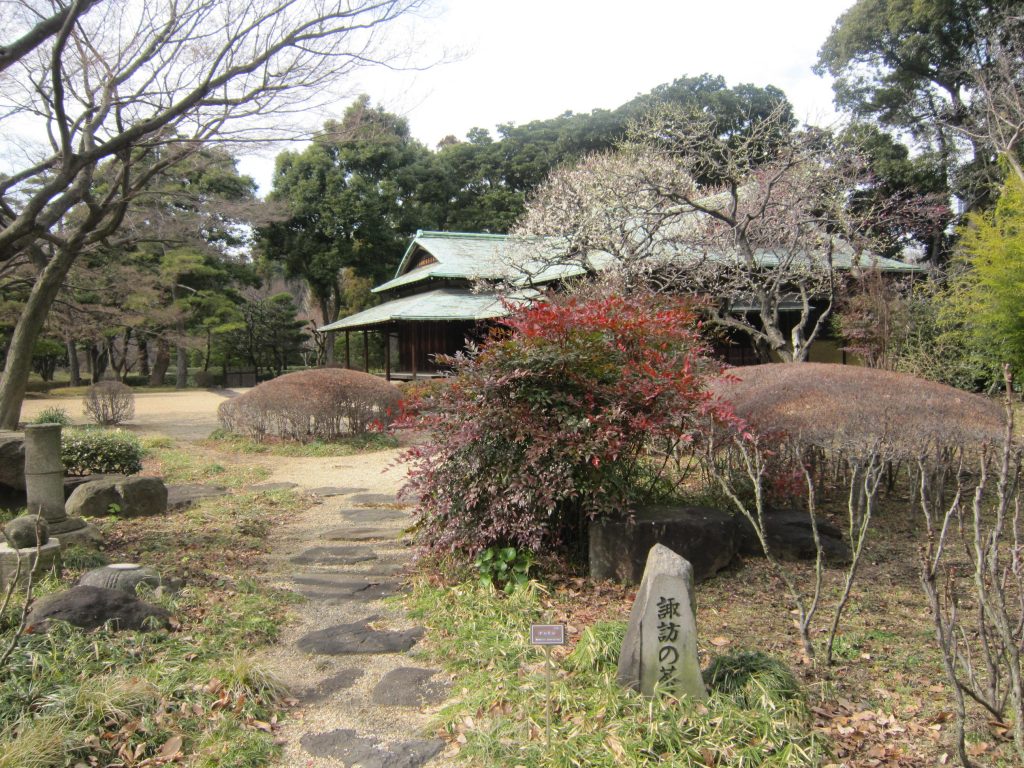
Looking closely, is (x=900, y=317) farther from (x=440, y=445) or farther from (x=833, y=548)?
(x=440, y=445)

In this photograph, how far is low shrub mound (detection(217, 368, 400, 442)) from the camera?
1376 centimetres

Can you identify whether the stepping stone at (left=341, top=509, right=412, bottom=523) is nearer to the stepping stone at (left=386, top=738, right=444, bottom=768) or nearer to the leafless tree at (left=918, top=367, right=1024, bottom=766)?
the stepping stone at (left=386, top=738, right=444, bottom=768)

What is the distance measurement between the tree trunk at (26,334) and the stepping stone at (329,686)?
10760 mm

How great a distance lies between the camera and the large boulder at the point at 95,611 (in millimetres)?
4113

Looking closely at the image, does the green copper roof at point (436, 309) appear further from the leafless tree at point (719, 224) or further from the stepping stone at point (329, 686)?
the stepping stone at point (329, 686)

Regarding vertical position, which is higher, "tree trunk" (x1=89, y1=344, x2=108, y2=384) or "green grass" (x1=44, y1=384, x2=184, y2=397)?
"tree trunk" (x1=89, y1=344, x2=108, y2=384)

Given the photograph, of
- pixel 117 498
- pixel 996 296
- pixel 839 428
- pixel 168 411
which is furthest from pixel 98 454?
pixel 996 296

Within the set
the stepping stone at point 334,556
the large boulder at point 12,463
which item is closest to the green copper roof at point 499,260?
the stepping stone at point 334,556

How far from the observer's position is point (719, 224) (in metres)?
16.2

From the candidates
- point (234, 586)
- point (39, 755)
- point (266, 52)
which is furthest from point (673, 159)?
point (39, 755)

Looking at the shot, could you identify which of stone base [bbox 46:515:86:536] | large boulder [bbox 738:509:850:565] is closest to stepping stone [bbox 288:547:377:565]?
stone base [bbox 46:515:86:536]

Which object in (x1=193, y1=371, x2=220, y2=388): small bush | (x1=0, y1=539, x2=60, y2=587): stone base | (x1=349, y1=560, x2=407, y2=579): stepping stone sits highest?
(x1=193, y1=371, x2=220, y2=388): small bush

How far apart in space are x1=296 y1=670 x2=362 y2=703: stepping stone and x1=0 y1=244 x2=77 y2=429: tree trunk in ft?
35.3

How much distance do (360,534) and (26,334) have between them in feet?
27.5
